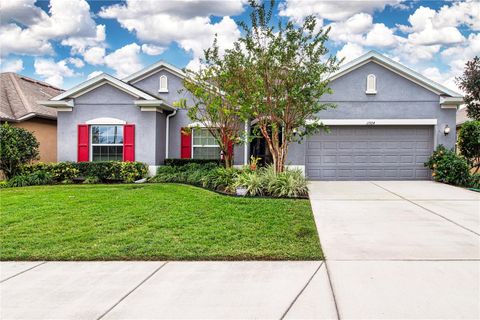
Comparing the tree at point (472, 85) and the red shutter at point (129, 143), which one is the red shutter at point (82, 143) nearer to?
the red shutter at point (129, 143)

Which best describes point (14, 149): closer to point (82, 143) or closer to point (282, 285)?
point (82, 143)

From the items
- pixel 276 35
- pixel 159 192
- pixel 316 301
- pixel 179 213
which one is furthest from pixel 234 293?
pixel 276 35

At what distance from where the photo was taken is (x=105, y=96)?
47.3ft

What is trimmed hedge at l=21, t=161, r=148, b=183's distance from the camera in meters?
13.4

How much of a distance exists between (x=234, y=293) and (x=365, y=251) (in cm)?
234

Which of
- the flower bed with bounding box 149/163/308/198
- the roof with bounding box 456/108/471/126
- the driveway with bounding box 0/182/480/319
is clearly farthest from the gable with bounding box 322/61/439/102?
the driveway with bounding box 0/182/480/319

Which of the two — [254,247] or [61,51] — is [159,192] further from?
[61,51]

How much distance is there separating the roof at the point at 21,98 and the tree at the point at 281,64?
986 cm

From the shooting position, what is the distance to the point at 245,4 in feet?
35.2

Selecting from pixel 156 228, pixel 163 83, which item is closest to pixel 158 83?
pixel 163 83

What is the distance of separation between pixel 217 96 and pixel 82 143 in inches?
241

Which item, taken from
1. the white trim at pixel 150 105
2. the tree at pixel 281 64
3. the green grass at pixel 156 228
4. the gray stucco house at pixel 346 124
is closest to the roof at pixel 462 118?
the gray stucco house at pixel 346 124

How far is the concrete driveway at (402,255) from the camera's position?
11.2 ft

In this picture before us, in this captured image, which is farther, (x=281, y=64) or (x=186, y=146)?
(x=186, y=146)
